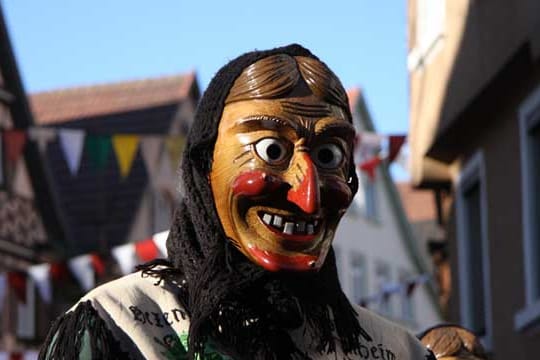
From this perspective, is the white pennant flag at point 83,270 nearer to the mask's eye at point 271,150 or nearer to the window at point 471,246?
the window at point 471,246

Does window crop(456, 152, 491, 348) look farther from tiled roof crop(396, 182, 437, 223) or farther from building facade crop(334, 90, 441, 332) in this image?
tiled roof crop(396, 182, 437, 223)

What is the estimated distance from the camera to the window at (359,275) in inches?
1434

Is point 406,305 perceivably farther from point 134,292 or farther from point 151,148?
point 134,292

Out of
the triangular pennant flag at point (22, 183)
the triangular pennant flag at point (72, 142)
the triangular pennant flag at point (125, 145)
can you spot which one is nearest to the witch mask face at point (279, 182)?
the triangular pennant flag at point (72, 142)

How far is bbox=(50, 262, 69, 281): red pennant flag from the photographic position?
62.2 feet

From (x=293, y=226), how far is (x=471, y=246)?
37.4ft

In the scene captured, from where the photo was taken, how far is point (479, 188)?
14.1 metres

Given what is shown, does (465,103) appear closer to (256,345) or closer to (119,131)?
(256,345)

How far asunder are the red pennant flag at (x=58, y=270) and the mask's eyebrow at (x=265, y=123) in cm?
1594

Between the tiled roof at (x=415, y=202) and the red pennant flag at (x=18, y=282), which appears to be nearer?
the red pennant flag at (x=18, y=282)

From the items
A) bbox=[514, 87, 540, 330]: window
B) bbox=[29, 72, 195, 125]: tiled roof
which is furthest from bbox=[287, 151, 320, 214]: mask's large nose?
bbox=[29, 72, 195, 125]: tiled roof

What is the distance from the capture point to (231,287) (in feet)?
10.1

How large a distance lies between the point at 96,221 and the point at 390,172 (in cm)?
1101

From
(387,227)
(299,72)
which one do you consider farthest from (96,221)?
(299,72)
